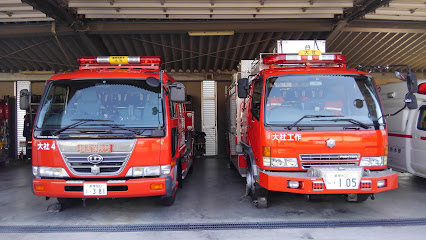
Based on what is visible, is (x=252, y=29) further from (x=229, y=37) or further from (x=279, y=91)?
(x=279, y=91)

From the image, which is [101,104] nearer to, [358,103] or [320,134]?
[320,134]

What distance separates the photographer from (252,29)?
834cm

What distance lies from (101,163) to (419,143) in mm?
6349

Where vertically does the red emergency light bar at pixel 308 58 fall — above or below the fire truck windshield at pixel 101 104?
above

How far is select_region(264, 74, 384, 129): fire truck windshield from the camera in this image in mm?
4617

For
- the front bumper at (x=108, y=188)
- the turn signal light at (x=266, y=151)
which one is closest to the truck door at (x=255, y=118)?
the turn signal light at (x=266, y=151)

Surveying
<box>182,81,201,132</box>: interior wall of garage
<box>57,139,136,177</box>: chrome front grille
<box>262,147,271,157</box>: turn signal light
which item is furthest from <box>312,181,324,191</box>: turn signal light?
<box>182,81,201,132</box>: interior wall of garage

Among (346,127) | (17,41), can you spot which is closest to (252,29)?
(346,127)

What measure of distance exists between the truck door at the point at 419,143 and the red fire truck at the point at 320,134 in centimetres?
246

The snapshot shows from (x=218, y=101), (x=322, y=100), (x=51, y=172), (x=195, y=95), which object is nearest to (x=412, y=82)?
(x=322, y=100)

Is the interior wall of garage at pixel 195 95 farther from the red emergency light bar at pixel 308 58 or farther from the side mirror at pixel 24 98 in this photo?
the side mirror at pixel 24 98

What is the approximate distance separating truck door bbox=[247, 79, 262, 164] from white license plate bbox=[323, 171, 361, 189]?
109 centimetres

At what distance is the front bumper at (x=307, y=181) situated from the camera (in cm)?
430

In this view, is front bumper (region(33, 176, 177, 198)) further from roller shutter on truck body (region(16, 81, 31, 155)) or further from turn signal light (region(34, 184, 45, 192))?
roller shutter on truck body (region(16, 81, 31, 155))
